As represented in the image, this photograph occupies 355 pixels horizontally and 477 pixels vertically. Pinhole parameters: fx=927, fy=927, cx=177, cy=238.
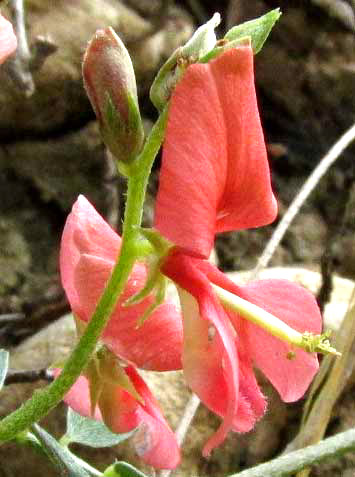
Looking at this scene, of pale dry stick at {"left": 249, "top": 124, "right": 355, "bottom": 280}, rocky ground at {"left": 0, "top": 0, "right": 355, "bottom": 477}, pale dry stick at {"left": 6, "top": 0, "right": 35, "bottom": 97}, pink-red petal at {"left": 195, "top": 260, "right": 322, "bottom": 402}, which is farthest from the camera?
rocky ground at {"left": 0, "top": 0, "right": 355, "bottom": 477}

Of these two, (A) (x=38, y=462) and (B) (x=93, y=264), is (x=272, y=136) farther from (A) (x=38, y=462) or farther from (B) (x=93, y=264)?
(B) (x=93, y=264)

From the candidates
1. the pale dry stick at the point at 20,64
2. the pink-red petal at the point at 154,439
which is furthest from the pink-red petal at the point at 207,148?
the pale dry stick at the point at 20,64

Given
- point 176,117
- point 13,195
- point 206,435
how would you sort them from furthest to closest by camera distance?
point 13,195, point 206,435, point 176,117

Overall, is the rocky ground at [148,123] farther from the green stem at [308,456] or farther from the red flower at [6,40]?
the red flower at [6,40]

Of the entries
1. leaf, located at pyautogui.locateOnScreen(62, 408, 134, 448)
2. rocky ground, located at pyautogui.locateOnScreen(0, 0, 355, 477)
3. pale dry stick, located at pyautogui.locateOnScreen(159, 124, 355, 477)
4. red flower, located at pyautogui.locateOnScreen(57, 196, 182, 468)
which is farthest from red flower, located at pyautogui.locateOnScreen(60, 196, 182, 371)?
rocky ground, located at pyautogui.locateOnScreen(0, 0, 355, 477)

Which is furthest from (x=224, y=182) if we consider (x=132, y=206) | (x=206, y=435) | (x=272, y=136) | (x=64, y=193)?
(x=272, y=136)

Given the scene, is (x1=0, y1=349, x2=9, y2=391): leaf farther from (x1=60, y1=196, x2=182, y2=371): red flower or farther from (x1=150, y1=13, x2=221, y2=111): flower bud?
(x1=150, y1=13, x2=221, y2=111): flower bud
